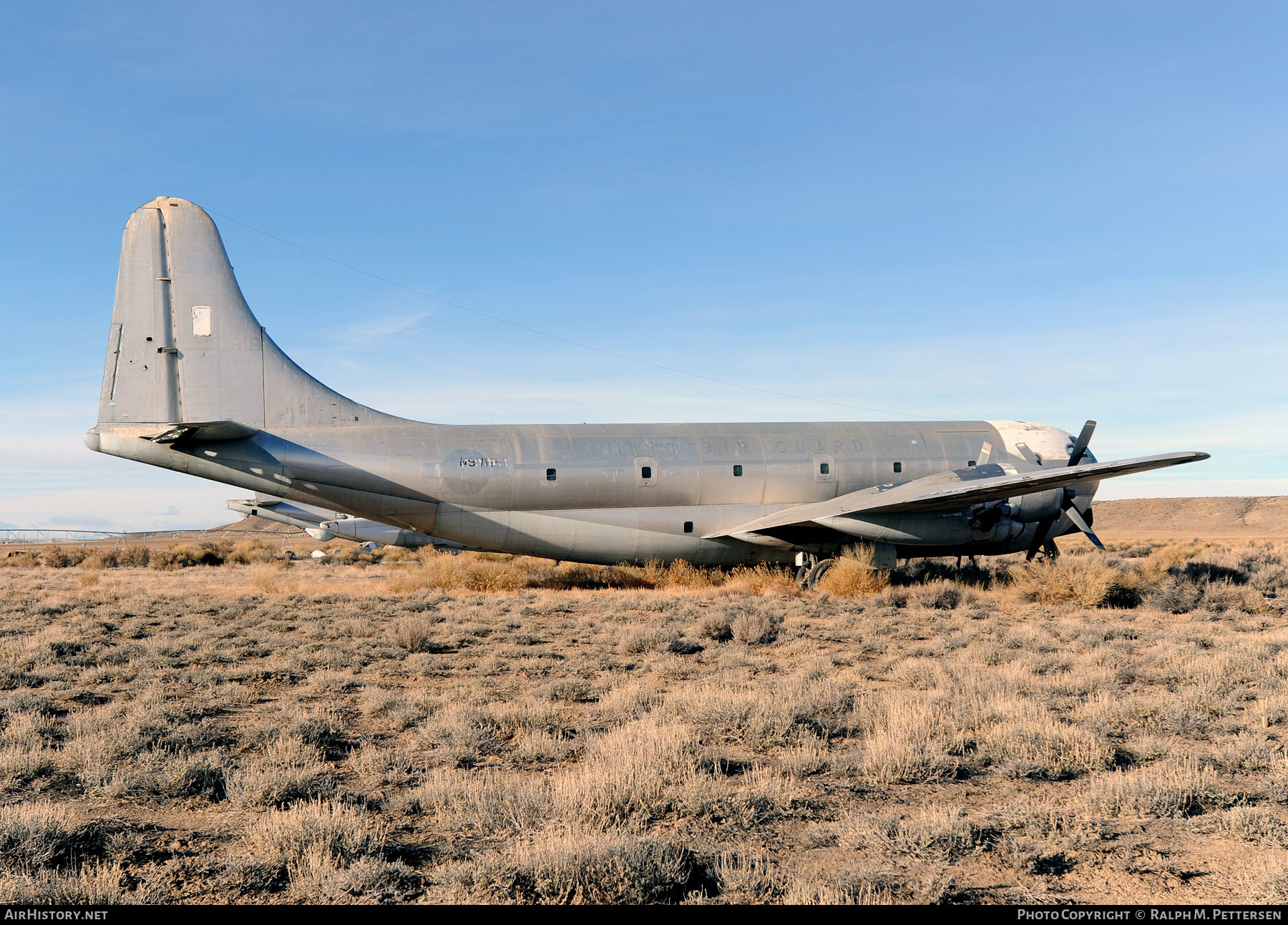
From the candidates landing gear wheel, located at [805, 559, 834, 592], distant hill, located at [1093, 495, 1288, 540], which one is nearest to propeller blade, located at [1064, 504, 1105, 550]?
landing gear wheel, located at [805, 559, 834, 592]

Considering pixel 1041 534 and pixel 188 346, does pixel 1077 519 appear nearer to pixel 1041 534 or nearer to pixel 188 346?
pixel 1041 534

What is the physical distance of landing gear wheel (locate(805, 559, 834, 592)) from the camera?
78.9 feet

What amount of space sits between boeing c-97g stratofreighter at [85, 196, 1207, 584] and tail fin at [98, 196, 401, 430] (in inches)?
1.6

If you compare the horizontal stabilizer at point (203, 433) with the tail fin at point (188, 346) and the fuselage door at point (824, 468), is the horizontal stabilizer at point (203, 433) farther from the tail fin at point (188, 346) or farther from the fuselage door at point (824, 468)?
the fuselage door at point (824, 468)

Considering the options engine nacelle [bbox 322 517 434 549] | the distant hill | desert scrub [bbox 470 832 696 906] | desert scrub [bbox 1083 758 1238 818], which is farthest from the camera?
the distant hill

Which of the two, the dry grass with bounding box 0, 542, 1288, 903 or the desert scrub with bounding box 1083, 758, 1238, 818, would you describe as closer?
the dry grass with bounding box 0, 542, 1288, 903

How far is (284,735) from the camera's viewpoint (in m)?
9.16

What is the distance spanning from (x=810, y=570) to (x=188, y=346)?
17.7 metres

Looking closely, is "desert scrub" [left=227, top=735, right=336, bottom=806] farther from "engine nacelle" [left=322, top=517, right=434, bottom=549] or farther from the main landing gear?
"engine nacelle" [left=322, top=517, right=434, bottom=549]

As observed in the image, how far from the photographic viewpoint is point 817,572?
79.3 feet

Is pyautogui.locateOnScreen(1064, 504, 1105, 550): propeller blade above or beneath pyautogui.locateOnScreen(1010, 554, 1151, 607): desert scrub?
above

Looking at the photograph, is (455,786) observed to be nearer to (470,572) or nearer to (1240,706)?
(1240,706)

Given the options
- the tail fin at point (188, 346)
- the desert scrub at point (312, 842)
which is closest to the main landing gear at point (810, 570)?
the tail fin at point (188, 346)

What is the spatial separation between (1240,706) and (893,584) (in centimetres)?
1407
